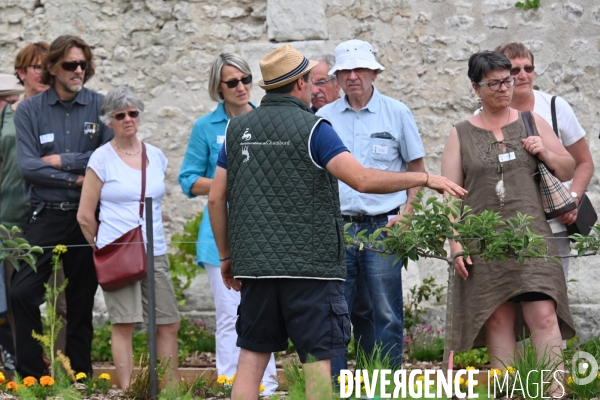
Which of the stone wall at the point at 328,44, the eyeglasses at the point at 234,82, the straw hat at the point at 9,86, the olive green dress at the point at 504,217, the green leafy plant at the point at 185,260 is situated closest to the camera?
the olive green dress at the point at 504,217

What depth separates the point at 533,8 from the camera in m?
7.09

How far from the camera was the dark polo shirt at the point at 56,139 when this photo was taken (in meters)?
5.69

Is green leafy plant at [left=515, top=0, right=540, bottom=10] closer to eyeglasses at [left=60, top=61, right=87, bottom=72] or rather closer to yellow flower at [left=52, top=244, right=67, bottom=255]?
eyeglasses at [left=60, top=61, right=87, bottom=72]

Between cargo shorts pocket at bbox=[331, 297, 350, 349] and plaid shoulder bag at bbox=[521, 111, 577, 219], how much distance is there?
142 centimetres

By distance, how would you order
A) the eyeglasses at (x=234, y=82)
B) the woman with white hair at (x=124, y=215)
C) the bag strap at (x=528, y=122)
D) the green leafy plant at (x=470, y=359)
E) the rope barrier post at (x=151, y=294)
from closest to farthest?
the bag strap at (x=528, y=122), the rope barrier post at (x=151, y=294), the woman with white hair at (x=124, y=215), the eyeglasses at (x=234, y=82), the green leafy plant at (x=470, y=359)

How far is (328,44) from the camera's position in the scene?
738cm

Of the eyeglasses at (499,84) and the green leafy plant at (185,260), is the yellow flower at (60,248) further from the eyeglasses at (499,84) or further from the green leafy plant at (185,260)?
the eyeglasses at (499,84)

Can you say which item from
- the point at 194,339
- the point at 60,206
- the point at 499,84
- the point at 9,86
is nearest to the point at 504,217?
the point at 499,84

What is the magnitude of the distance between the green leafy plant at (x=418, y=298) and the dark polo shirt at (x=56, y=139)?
249 cm

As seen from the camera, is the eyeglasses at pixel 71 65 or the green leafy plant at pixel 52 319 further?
the eyeglasses at pixel 71 65

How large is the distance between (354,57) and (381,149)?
0.53 m

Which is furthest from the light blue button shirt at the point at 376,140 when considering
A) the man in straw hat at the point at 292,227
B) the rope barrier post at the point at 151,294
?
the man in straw hat at the point at 292,227

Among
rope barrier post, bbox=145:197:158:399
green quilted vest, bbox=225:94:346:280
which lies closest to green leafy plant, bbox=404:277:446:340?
rope barrier post, bbox=145:197:158:399

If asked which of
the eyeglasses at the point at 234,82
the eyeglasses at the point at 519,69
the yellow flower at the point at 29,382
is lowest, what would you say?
the yellow flower at the point at 29,382
